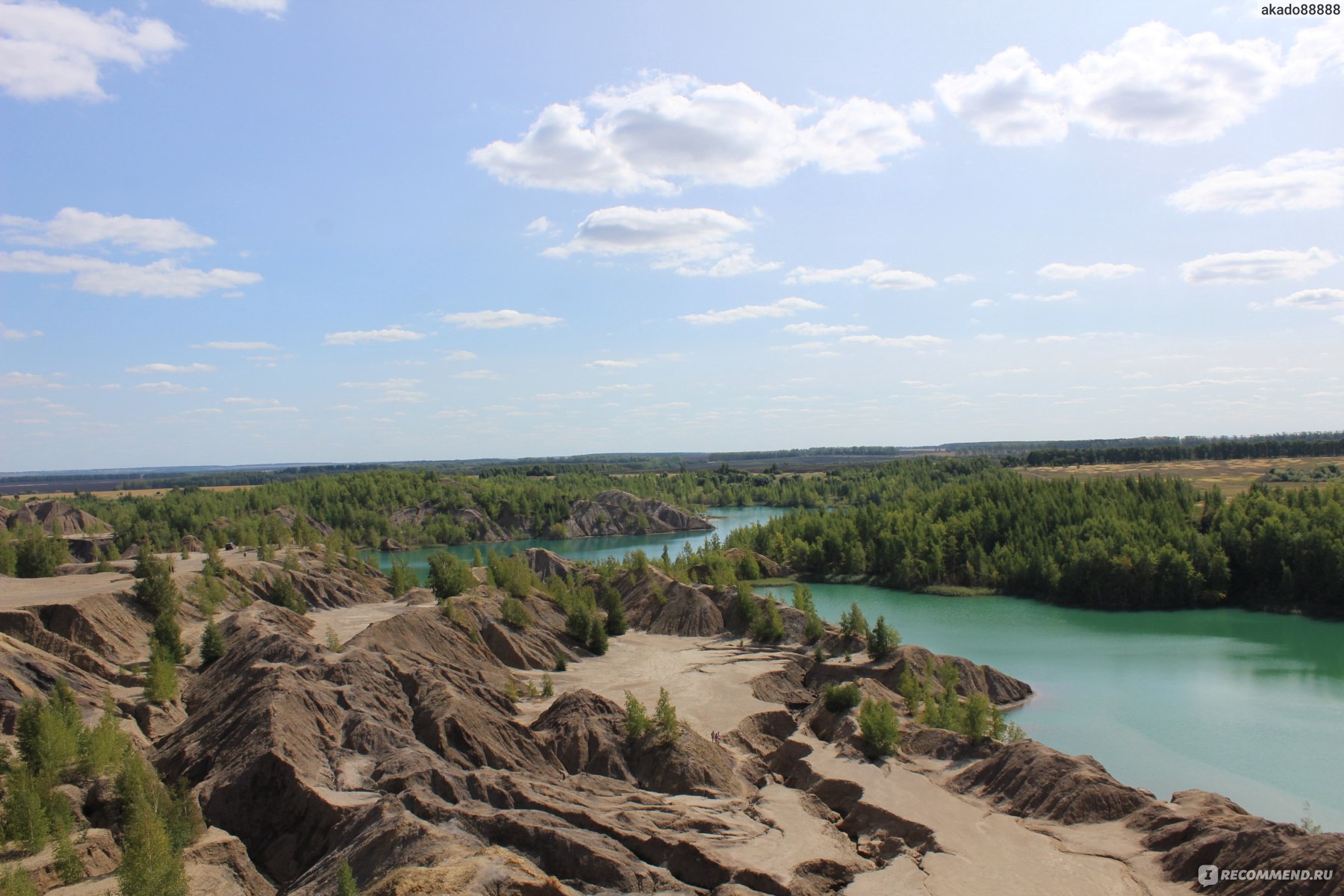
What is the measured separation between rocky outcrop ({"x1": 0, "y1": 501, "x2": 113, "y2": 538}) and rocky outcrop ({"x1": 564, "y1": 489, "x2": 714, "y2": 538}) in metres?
71.4

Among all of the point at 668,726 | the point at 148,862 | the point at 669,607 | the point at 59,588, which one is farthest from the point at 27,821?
the point at 669,607

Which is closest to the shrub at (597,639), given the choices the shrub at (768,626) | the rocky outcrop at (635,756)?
the shrub at (768,626)

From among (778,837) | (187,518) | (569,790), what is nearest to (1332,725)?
(778,837)

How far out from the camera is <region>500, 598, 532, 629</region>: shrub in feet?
185

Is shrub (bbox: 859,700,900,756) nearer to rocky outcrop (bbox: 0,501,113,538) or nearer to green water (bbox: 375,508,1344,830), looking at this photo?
green water (bbox: 375,508,1344,830)

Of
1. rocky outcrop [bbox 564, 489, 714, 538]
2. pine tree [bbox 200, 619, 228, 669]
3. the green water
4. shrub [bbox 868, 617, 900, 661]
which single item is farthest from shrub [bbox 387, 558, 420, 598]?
rocky outcrop [bbox 564, 489, 714, 538]

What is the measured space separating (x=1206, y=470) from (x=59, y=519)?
18825 cm

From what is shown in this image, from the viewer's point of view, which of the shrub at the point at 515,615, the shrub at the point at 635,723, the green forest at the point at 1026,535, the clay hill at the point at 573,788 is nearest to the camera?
the clay hill at the point at 573,788

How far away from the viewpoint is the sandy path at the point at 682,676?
4338 cm

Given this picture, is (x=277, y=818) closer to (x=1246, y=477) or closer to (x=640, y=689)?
(x=640, y=689)

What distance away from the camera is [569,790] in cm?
2894

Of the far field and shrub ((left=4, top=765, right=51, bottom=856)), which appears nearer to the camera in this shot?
shrub ((left=4, top=765, right=51, bottom=856))

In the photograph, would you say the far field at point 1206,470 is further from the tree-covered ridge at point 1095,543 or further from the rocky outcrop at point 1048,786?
the rocky outcrop at point 1048,786

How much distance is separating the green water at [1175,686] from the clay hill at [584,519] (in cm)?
7486
